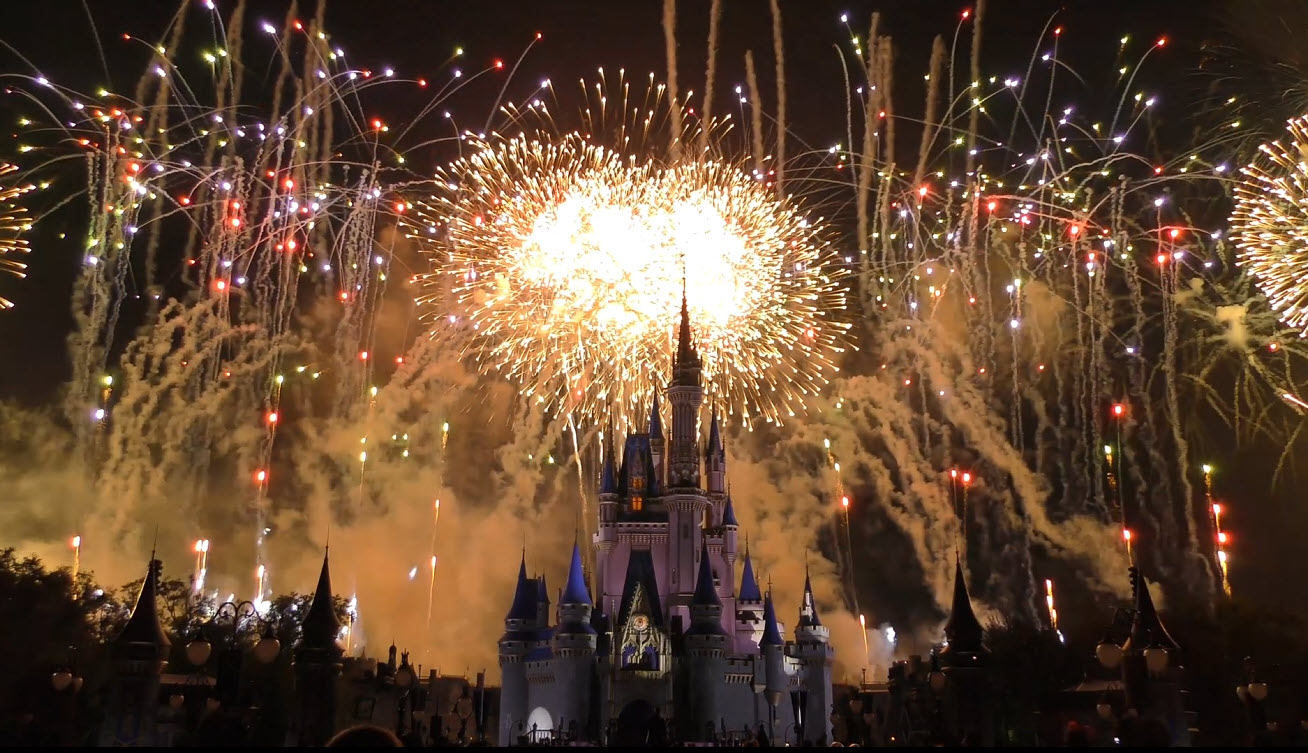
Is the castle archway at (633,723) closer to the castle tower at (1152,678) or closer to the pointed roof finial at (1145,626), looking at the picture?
the pointed roof finial at (1145,626)

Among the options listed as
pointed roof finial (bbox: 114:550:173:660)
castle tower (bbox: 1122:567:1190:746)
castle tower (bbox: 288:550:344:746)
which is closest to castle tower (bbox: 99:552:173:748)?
pointed roof finial (bbox: 114:550:173:660)

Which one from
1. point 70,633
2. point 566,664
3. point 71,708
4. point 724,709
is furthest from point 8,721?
point 724,709

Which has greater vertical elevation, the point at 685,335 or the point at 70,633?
the point at 685,335

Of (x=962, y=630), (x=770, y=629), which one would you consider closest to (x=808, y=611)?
(x=770, y=629)

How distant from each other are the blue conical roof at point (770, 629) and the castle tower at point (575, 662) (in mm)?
12137

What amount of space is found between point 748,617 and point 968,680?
1959 inches

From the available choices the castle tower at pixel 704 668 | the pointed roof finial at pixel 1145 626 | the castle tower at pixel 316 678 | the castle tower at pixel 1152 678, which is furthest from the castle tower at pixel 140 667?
the castle tower at pixel 704 668

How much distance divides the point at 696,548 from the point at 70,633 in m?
39.2

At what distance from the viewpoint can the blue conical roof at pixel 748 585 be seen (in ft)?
260

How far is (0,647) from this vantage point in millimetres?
46219

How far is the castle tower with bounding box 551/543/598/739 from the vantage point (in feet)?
226

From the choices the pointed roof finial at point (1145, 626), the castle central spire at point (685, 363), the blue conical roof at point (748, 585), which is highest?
the castle central spire at point (685, 363)

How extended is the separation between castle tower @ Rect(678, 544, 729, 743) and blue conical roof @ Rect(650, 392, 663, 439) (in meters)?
16.1

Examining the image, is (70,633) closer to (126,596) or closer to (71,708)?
(126,596)
